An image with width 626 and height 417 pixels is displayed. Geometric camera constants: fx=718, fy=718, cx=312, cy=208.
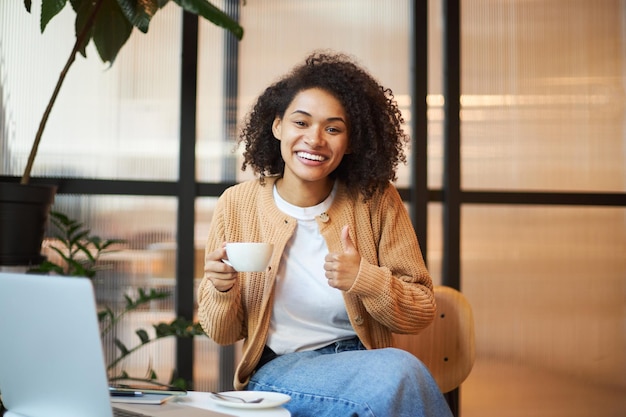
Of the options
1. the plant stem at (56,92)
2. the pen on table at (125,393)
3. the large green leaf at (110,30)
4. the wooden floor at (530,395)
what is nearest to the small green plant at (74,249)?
the plant stem at (56,92)

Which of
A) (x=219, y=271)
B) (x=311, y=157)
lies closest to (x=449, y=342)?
(x=311, y=157)

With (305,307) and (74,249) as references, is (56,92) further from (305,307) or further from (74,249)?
(305,307)

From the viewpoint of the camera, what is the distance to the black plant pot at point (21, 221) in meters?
2.06

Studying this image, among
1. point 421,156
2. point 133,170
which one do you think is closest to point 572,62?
point 421,156

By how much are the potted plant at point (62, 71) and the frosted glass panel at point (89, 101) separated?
1.43ft

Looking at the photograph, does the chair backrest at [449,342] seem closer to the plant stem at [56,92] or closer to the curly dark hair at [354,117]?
the curly dark hair at [354,117]

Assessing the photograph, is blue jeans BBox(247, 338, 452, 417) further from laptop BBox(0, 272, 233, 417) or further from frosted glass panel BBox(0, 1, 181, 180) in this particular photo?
frosted glass panel BBox(0, 1, 181, 180)

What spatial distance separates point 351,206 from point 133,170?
46.0 inches

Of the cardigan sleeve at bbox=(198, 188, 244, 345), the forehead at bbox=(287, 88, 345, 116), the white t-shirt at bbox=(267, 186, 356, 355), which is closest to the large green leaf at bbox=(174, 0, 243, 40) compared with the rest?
the forehead at bbox=(287, 88, 345, 116)

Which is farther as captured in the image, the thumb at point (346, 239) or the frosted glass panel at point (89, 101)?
the frosted glass panel at point (89, 101)

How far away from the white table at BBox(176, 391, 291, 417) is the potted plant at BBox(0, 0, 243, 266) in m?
1.02

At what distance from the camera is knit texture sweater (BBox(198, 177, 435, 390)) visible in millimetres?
1732

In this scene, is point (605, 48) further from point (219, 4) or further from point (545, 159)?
point (219, 4)

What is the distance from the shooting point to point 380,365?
4.84 feet
